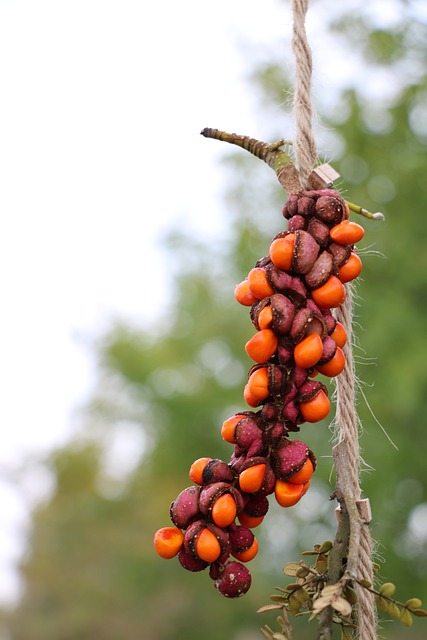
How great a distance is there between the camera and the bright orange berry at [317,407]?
2.09 feet

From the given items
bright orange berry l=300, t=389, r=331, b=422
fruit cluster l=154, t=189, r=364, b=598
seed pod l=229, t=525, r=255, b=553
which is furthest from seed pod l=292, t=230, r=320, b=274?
seed pod l=229, t=525, r=255, b=553

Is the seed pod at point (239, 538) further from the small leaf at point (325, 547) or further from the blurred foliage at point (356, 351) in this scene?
the blurred foliage at point (356, 351)

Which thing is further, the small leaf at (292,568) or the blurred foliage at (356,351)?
the blurred foliage at (356,351)

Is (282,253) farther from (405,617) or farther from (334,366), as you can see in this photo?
(405,617)

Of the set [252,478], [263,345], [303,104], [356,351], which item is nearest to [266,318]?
[263,345]

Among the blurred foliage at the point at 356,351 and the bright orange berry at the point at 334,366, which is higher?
the blurred foliage at the point at 356,351

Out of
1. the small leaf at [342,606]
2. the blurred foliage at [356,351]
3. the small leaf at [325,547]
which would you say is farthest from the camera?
the blurred foliage at [356,351]

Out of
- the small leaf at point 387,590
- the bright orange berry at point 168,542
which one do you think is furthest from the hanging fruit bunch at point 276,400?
the small leaf at point 387,590

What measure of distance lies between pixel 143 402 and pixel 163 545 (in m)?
4.77

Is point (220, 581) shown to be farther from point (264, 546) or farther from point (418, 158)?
point (264, 546)

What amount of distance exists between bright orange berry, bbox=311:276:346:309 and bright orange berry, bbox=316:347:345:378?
0.04 metres

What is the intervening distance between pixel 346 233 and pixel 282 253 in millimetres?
58

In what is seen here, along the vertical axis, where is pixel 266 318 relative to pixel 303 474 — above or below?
above

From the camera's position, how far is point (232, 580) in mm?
619
